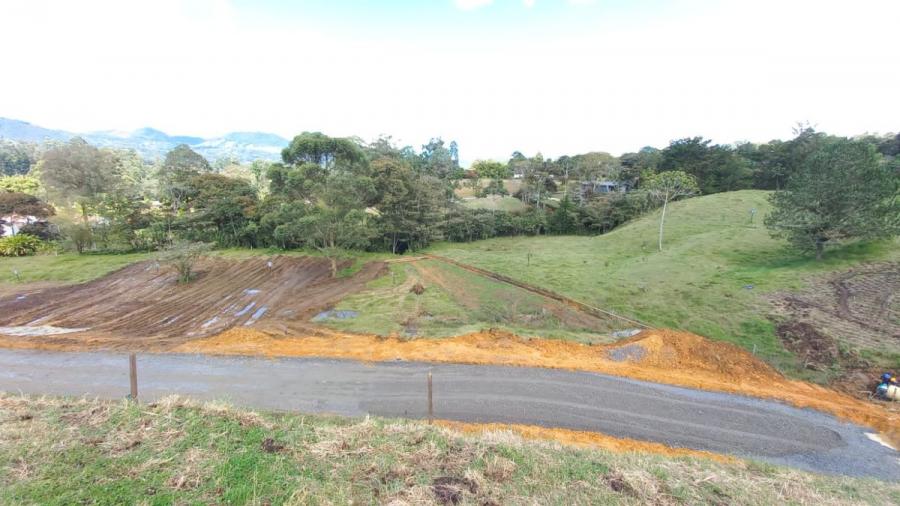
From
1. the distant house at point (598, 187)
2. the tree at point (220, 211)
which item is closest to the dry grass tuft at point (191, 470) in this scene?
the tree at point (220, 211)

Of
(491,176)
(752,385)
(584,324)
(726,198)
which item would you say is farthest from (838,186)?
(491,176)

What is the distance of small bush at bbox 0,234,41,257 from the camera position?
85.2 feet

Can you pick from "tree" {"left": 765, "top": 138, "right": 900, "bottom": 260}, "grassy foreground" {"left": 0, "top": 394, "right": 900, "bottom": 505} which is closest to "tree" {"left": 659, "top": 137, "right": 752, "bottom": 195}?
"tree" {"left": 765, "top": 138, "right": 900, "bottom": 260}

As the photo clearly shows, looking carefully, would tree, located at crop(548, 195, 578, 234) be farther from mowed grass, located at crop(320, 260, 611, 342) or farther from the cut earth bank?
the cut earth bank

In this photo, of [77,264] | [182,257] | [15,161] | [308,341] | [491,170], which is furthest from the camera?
[15,161]

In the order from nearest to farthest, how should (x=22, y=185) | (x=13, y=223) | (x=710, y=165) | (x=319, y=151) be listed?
(x=319, y=151)
(x=13, y=223)
(x=22, y=185)
(x=710, y=165)

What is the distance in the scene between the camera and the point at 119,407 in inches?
245

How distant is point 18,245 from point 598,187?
59.3 m

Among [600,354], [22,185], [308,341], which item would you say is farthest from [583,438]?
[22,185]

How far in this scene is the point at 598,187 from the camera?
49625 mm

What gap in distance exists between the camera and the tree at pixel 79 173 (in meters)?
29.5

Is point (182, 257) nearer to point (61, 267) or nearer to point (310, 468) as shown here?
point (61, 267)

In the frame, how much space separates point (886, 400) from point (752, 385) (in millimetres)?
3171

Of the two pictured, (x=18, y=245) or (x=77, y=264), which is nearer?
(x=77, y=264)
